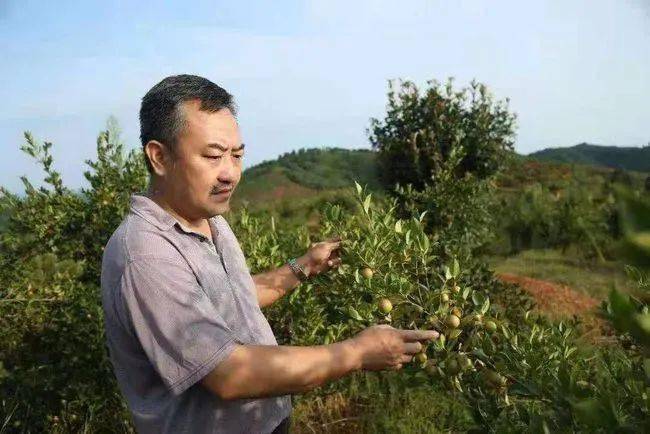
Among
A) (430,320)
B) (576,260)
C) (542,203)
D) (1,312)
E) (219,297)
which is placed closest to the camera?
(219,297)

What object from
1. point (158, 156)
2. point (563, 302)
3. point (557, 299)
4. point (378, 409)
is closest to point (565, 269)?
point (557, 299)

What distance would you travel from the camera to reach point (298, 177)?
124 ft

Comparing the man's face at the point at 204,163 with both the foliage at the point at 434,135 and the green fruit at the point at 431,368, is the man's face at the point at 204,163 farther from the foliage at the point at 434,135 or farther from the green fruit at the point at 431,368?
the foliage at the point at 434,135

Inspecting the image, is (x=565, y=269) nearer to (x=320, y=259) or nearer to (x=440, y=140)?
(x=440, y=140)

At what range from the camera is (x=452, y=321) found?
2463 millimetres

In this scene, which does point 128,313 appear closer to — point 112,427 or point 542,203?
point 112,427

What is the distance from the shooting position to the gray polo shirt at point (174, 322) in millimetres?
1993

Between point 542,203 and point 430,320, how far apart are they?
54.5 feet

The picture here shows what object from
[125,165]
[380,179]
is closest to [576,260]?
[380,179]

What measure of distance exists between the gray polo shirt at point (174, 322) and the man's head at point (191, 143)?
0.10 metres

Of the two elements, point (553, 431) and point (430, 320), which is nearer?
point (553, 431)

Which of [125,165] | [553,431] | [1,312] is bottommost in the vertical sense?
[1,312]

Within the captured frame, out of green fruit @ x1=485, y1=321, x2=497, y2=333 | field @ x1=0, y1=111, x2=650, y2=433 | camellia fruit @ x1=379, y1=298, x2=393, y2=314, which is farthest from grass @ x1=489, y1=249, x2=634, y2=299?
camellia fruit @ x1=379, y1=298, x2=393, y2=314

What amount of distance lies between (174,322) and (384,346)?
655 mm
